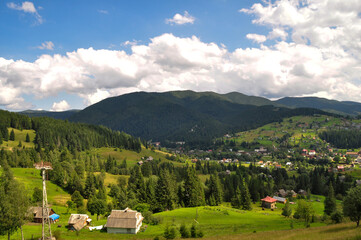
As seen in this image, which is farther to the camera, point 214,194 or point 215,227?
point 214,194

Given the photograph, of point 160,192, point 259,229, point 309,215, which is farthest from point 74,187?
point 309,215

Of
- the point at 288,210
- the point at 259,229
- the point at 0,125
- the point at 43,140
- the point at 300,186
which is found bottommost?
the point at 300,186

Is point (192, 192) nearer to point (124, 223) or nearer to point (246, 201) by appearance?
point (246, 201)

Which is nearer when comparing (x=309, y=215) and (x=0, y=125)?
(x=309, y=215)

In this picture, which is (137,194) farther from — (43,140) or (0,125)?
(0,125)

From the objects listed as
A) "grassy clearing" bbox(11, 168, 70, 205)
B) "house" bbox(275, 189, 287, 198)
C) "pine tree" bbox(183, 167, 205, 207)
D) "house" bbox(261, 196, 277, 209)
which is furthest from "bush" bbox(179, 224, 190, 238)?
"house" bbox(275, 189, 287, 198)

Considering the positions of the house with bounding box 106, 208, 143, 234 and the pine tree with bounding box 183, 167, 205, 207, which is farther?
the pine tree with bounding box 183, 167, 205, 207

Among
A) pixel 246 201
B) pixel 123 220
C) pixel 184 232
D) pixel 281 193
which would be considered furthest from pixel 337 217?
pixel 281 193

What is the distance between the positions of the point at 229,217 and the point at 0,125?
674 ft

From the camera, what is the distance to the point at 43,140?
192 metres

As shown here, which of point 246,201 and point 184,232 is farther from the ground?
point 184,232

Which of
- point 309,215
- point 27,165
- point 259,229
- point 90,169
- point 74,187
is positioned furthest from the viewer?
point 90,169

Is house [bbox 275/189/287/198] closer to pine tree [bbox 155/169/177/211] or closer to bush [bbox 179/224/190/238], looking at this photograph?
pine tree [bbox 155/169/177/211]

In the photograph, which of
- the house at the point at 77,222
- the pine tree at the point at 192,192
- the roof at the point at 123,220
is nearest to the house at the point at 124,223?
the roof at the point at 123,220
